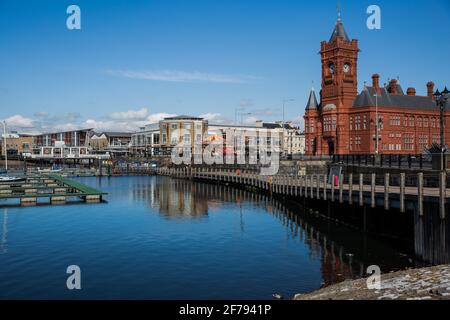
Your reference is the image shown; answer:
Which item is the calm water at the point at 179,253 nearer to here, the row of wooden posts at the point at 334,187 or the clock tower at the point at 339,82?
the row of wooden posts at the point at 334,187

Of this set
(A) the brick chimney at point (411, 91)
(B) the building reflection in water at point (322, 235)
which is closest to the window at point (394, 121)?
(A) the brick chimney at point (411, 91)

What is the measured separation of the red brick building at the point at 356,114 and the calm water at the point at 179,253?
5063cm

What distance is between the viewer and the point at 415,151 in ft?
322

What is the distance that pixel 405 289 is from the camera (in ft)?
51.4

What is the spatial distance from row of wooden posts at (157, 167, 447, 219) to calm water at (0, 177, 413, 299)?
280 centimetres

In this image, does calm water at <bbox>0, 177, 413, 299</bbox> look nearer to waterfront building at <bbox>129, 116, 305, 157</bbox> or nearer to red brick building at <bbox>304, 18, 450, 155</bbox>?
red brick building at <bbox>304, 18, 450, 155</bbox>

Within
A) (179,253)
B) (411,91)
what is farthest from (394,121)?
(179,253)

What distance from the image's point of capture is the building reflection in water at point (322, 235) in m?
25.6

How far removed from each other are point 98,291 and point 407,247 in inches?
754

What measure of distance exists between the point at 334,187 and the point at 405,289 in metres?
22.8

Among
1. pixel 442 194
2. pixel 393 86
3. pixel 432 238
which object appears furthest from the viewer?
pixel 393 86

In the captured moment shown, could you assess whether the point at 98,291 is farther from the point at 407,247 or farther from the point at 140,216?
the point at 140,216

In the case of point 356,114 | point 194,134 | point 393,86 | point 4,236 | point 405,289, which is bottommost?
point 4,236

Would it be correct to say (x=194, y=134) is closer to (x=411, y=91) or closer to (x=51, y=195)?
(x=411, y=91)
